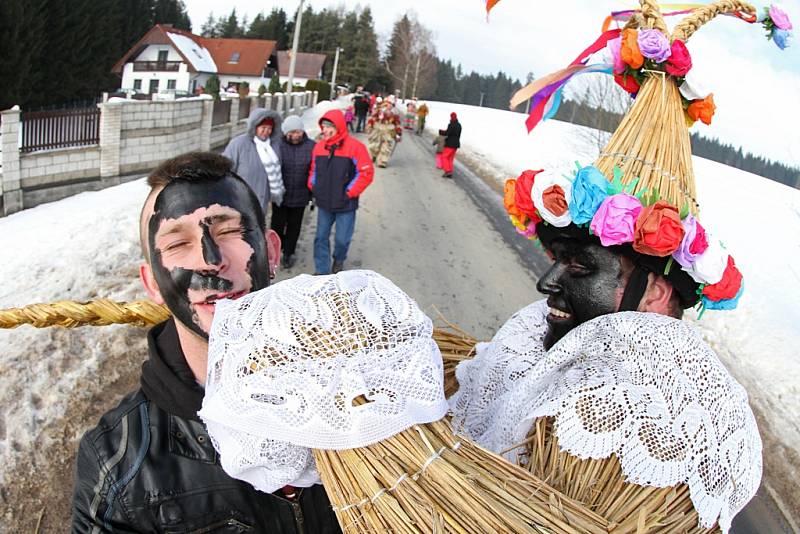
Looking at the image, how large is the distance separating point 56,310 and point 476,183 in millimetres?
14733

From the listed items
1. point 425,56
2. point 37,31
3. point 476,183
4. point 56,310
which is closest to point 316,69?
point 425,56

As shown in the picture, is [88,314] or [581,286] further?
[88,314]

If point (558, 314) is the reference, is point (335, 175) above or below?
below

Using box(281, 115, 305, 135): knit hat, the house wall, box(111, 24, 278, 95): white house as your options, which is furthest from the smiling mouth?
box(111, 24, 278, 95): white house

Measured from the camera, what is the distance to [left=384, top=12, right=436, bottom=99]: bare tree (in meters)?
66.7

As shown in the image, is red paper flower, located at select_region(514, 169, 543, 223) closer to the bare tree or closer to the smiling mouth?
the smiling mouth

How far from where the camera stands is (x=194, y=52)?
56125 mm

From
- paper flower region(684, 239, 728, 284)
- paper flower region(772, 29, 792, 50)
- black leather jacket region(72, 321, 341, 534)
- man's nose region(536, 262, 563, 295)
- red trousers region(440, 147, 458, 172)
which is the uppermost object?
paper flower region(772, 29, 792, 50)

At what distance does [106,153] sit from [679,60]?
12.3 m

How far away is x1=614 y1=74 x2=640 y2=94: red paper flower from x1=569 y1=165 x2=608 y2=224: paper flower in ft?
1.49

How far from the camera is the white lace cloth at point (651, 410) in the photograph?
1125mm

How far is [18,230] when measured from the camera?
816 cm

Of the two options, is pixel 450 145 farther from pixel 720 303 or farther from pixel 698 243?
pixel 698 243

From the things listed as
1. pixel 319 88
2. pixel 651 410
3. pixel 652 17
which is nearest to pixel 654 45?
pixel 652 17
